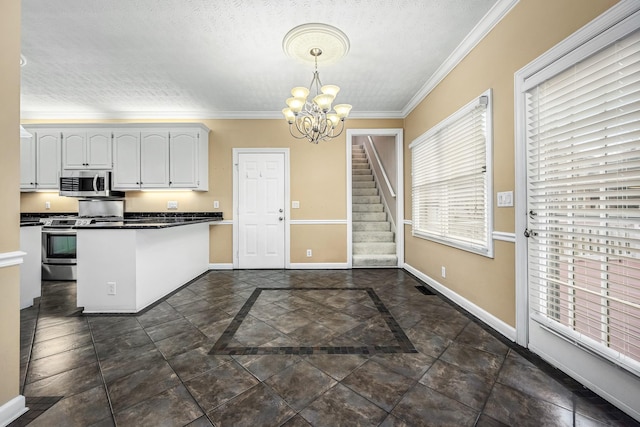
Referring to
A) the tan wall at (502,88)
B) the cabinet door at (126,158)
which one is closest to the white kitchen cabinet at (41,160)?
the cabinet door at (126,158)

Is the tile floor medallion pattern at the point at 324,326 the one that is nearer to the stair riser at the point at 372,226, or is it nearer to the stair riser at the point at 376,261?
the stair riser at the point at 376,261

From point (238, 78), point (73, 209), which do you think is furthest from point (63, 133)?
point (238, 78)

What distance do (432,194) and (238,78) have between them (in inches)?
120

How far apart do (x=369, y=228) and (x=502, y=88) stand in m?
3.40

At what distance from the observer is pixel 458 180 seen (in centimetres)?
287

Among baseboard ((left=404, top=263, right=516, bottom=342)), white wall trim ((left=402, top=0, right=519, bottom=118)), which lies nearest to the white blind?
baseboard ((left=404, top=263, right=516, bottom=342))

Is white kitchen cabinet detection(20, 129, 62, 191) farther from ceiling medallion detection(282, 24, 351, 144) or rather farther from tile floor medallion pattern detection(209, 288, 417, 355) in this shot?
ceiling medallion detection(282, 24, 351, 144)

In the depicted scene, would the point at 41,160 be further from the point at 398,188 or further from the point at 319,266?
the point at 398,188

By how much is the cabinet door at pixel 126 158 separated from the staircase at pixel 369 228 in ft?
13.3

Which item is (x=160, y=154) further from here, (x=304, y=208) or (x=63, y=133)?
(x=304, y=208)

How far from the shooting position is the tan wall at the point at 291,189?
452 centimetres

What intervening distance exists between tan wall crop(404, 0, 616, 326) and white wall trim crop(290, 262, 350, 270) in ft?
5.87

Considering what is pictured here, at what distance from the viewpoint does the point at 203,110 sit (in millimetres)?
4438

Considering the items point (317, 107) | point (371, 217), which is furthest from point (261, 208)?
point (317, 107)
